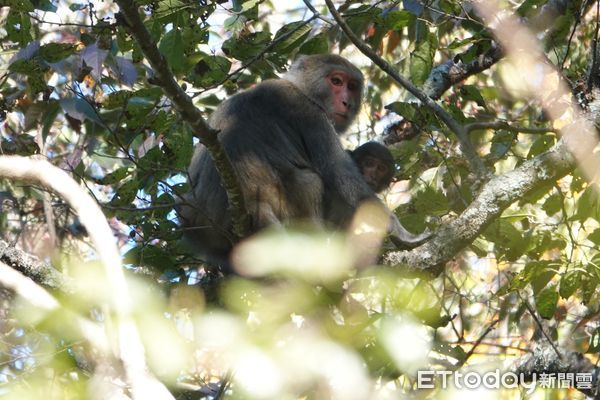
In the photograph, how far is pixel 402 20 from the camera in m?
5.28

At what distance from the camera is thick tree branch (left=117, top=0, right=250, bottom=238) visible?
3.88 metres

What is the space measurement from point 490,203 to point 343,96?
293cm

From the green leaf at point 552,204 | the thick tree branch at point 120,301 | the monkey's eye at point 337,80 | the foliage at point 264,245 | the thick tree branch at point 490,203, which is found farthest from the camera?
the monkey's eye at point 337,80

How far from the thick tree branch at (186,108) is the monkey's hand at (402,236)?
1.05m

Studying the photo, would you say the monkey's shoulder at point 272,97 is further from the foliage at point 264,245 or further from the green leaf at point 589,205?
the green leaf at point 589,205

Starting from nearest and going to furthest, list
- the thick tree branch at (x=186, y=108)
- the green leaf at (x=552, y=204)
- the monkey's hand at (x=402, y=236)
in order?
the thick tree branch at (x=186, y=108), the green leaf at (x=552, y=204), the monkey's hand at (x=402, y=236)

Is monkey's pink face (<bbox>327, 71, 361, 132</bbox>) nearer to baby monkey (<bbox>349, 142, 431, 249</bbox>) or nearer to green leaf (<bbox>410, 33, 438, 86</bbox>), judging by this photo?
baby monkey (<bbox>349, 142, 431, 249</bbox>)

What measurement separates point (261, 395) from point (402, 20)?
332 cm

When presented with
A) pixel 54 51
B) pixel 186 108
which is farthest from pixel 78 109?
pixel 186 108

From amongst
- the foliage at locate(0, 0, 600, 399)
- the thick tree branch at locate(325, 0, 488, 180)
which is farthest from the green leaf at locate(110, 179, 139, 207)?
the thick tree branch at locate(325, 0, 488, 180)

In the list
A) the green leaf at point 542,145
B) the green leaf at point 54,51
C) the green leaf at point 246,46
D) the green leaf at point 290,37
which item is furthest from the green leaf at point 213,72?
the green leaf at point 542,145

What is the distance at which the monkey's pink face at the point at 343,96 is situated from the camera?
25.1ft

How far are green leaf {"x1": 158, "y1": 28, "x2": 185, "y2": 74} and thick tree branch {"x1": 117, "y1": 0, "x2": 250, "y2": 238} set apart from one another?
0.58 meters

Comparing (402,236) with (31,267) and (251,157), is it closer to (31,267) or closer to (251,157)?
(251,157)
